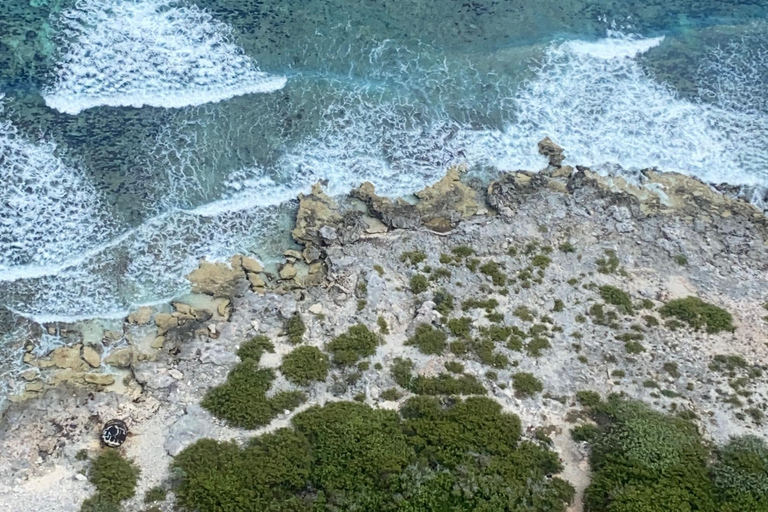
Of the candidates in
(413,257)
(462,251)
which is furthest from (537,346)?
(413,257)

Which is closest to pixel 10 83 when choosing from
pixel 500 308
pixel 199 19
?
pixel 199 19

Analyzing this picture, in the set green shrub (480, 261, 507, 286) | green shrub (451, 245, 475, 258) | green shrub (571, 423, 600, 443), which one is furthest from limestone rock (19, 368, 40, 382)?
green shrub (571, 423, 600, 443)

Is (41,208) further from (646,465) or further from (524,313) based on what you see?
(646,465)

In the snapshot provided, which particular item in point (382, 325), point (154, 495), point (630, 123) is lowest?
point (154, 495)

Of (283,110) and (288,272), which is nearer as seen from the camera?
(288,272)

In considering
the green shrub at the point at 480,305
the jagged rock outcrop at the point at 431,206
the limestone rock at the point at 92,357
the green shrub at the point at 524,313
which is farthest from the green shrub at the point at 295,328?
the green shrub at the point at 524,313

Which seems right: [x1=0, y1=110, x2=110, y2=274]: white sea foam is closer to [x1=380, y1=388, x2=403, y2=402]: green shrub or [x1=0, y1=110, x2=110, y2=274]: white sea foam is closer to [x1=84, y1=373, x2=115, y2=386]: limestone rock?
[x1=84, y1=373, x2=115, y2=386]: limestone rock

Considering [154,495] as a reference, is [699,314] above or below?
above
